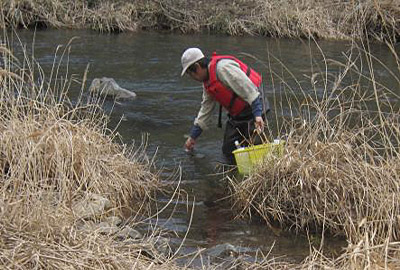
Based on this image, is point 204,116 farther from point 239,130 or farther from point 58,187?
point 58,187

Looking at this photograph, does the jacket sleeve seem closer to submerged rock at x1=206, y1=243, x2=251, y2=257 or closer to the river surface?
the river surface

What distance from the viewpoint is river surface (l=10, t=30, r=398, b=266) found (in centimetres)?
506

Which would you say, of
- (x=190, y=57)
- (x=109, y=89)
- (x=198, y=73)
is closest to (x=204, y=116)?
(x=198, y=73)

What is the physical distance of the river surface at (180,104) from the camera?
5.06m

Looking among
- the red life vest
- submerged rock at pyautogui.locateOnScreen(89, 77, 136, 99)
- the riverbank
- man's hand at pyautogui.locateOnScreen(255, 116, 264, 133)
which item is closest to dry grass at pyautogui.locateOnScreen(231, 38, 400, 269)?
man's hand at pyautogui.locateOnScreen(255, 116, 264, 133)

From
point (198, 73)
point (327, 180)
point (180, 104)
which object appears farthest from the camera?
point (180, 104)

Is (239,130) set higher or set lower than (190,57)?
lower

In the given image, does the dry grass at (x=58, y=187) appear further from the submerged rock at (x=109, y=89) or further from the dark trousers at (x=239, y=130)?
the submerged rock at (x=109, y=89)

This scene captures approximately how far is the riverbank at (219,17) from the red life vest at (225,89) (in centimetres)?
883

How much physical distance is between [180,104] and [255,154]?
13.6ft

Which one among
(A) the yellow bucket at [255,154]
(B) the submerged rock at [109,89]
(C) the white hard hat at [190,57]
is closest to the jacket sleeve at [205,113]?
(C) the white hard hat at [190,57]

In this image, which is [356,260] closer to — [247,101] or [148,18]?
[247,101]

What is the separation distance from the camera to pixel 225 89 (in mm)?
6555

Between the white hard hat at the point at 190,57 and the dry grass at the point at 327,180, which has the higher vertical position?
the white hard hat at the point at 190,57
